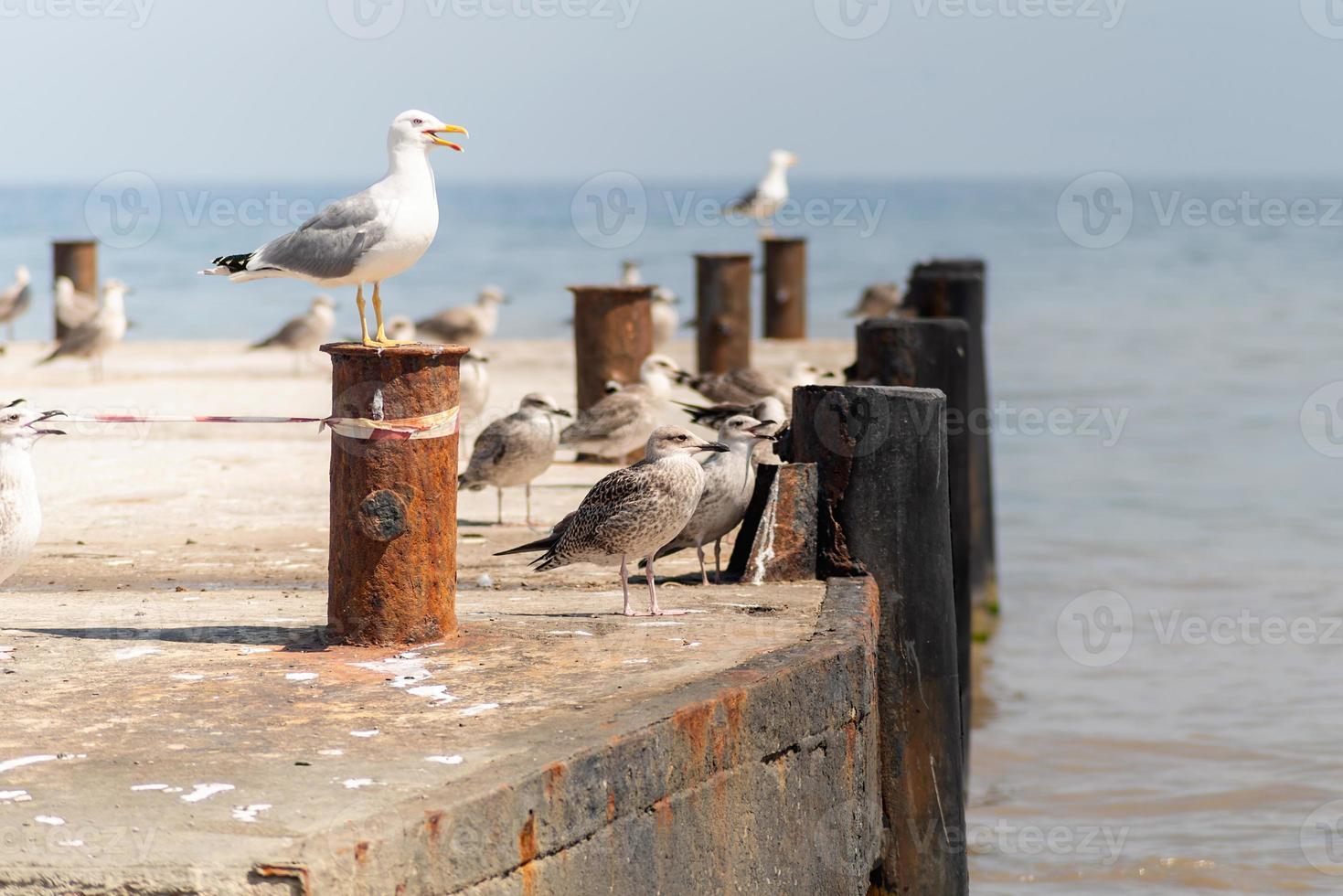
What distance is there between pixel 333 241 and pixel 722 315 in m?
10.5

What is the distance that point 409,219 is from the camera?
220 inches

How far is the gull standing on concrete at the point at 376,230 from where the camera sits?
5.60 m

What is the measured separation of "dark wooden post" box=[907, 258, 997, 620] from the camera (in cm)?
1210

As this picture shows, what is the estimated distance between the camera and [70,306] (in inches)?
815

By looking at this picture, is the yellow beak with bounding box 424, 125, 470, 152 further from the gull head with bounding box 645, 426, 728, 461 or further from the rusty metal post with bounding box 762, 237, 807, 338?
the rusty metal post with bounding box 762, 237, 807, 338

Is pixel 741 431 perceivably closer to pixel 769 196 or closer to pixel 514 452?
pixel 514 452

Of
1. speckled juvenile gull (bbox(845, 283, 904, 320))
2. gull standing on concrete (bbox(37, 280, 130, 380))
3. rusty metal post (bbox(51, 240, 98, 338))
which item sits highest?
rusty metal post (bbox(51, 240, 98, 338))

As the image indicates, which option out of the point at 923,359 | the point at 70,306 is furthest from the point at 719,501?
the point at 70,306

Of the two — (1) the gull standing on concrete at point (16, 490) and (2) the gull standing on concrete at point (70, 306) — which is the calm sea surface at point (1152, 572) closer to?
(2) the gull standing on concrete at point (70, 306)

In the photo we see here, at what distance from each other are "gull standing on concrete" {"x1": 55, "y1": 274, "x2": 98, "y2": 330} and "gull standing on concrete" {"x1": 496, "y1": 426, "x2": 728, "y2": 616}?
15384 millimetres

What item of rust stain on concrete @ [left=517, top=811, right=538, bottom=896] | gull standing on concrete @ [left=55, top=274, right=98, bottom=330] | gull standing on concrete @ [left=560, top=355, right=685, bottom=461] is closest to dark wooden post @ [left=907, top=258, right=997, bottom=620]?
gull standing on concrete @ [left=560, top=355, right=685, bottom=461]

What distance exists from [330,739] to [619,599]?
2.30 metres

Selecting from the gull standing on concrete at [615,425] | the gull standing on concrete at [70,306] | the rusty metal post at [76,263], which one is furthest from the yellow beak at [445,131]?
the rusty metal post at [76,263]

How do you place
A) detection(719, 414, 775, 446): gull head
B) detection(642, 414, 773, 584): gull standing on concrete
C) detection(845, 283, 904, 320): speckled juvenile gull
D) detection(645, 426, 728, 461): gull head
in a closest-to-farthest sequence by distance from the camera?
detection(645, 426, 728, 461): gull head
detection(642, 414, 773, 584): gull standing on concrete
detection(719, 414, 775, 446): gull head
detection(845, 283, 904, 320): speckled juvenile gull
